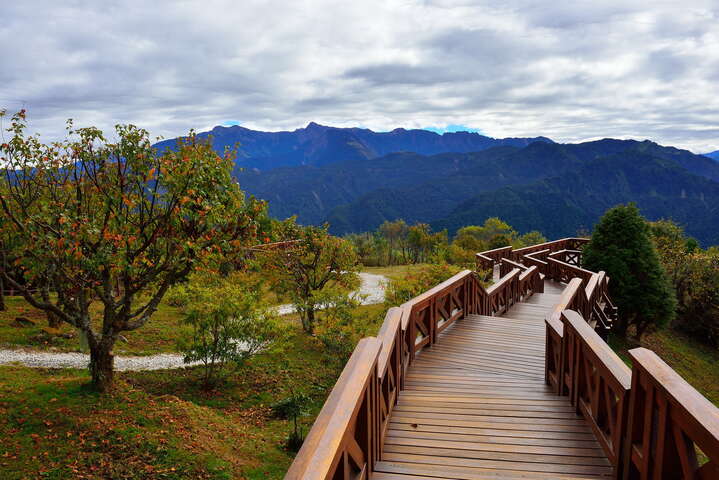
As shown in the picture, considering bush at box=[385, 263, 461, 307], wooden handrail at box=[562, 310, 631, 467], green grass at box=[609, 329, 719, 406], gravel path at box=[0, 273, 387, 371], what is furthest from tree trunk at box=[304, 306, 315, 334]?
wooden handrail at box=[562, 310, 631, 467]

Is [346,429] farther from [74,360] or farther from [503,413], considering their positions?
[74,360]

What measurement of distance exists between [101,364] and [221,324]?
3773 millimetres

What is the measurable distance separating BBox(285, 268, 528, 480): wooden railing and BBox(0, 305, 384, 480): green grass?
4.81 m

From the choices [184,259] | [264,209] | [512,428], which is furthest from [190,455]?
[512,428]

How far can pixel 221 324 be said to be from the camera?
13422 mm

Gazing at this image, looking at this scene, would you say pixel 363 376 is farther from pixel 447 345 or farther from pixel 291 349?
pixel 291 349

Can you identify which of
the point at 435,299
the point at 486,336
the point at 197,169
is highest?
the point at 197,169

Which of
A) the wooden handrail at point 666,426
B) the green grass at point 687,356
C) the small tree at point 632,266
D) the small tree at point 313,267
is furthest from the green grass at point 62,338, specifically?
the green grass at point 687,356

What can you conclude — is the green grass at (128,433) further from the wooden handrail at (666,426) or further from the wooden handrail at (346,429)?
the wooden handrail at (666,426)

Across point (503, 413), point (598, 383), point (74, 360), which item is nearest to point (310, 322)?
point (74, 360)

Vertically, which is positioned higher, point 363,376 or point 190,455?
point 363,376

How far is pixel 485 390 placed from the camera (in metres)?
5.59

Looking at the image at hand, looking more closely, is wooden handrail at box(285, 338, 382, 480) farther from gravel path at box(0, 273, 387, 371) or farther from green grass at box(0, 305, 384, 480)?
gravel path at box(0, 273, 387, 371)

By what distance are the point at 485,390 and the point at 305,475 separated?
3.90 m
